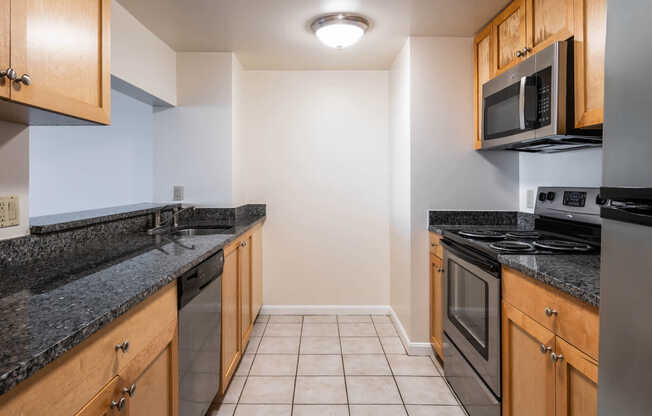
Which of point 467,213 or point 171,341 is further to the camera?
point 467,213

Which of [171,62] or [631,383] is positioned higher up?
[171,62]

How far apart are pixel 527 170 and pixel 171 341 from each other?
2.46 m

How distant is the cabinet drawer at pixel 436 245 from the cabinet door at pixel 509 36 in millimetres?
1119

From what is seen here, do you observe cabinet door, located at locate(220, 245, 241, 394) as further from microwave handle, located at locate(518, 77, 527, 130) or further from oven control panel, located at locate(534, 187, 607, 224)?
oven control panel, located at locate(534, 187, 607, 224)

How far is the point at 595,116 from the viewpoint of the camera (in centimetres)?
150

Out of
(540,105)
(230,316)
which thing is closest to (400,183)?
(540,105)

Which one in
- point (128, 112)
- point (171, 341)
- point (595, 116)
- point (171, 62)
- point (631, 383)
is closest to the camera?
point (631, 383)

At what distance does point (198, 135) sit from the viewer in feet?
9.75

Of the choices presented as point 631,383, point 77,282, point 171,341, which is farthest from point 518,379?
point 77,282

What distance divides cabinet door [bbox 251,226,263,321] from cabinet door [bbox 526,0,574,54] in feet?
7.51

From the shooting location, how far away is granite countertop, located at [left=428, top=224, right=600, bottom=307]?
107 centimetres

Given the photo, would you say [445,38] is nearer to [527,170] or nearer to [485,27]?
[485,27]

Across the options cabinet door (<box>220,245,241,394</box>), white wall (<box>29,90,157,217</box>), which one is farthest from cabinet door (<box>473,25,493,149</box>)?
white wall (<box>29,90,157,217</box>)

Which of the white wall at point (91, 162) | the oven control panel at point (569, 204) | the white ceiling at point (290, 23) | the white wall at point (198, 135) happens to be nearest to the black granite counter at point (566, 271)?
the oven control panel at point (569, 204)
